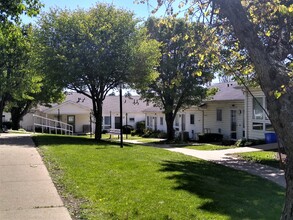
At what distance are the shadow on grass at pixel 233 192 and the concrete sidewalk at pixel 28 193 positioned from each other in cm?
250

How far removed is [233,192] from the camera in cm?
830

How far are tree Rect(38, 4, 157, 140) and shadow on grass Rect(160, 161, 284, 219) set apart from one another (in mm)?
11124

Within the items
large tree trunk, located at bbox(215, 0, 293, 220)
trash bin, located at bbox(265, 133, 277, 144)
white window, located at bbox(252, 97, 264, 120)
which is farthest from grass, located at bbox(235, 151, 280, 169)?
large tree trunk, located at bbox(215, 0, 293, 220)

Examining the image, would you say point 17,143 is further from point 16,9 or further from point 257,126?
point 257,126

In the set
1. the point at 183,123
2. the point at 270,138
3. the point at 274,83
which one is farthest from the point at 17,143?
the point at 183,123

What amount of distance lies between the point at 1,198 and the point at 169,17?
14.8 feet

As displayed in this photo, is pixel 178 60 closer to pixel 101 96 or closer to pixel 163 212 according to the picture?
pixel 101 96

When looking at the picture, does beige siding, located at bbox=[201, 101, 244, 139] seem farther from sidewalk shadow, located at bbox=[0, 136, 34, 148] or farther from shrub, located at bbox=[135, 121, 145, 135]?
sidewalk shadow, located at bbox=[0, 136, 34, 148]

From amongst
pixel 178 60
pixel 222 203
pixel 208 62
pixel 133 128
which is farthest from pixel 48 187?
pixel 133 128

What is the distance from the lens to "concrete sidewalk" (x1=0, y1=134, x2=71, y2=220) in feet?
20.5

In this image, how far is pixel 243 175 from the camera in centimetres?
1122

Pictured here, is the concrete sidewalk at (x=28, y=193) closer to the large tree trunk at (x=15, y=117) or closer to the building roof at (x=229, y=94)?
the building roof at (x=229, y=94)

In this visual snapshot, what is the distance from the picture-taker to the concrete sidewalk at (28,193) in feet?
20.5

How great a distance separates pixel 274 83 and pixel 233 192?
16.6ft
